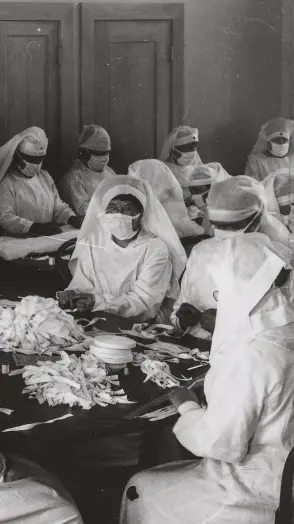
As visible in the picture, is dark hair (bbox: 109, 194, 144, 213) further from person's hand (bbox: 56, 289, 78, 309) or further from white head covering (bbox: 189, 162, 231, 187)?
person's hand (bbox: 56, 289, 78, 309)

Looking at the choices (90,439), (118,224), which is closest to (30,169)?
(118,224)

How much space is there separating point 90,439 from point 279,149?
1289 millimetres

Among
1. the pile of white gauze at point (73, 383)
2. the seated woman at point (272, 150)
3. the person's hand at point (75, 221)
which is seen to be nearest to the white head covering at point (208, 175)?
the seated woman at point (272, 150)

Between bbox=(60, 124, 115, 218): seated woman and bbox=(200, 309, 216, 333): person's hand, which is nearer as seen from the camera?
bbox=(200, 309, 216, 333): person's hand

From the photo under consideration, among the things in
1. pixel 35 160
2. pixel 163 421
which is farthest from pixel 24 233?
pixel 163 421

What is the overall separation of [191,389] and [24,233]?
36.4 inches

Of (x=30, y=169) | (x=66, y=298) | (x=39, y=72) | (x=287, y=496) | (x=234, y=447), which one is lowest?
(x=287, y=496)

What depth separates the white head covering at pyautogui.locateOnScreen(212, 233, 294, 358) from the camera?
2.33 metres

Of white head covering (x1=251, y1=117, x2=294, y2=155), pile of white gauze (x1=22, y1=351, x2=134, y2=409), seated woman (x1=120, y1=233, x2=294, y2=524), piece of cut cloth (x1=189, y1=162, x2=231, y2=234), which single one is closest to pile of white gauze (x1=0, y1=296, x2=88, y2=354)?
pile of white gauze (x1=22, y1=351, x2=134, y2=409)

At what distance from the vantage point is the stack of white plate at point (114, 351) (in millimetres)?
2688

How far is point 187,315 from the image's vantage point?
280 cm

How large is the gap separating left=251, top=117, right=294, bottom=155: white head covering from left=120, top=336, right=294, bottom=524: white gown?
2.69ft

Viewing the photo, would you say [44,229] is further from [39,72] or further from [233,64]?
[233,64]

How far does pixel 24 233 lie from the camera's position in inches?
115
